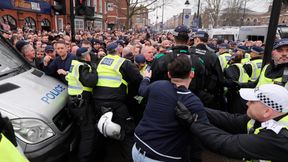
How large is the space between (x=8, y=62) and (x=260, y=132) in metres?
3.39

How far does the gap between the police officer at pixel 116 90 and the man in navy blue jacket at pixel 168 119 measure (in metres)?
1.31

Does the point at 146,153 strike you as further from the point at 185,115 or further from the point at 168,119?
the point at 185,115

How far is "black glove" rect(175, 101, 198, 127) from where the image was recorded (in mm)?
1834

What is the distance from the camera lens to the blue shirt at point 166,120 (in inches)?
79.9

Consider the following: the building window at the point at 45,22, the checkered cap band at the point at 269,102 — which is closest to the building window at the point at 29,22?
the building window at the point at 45,22

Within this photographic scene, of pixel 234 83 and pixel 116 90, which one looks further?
pixel 234 83

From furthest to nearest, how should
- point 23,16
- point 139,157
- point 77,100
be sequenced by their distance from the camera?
point 23,16 → point 77,100 → point 139,157

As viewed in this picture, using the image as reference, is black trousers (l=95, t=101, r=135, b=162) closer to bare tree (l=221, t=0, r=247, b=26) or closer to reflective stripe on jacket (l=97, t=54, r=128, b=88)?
reflective stripe on jacket (l=97, t=54, r=128, b=88)

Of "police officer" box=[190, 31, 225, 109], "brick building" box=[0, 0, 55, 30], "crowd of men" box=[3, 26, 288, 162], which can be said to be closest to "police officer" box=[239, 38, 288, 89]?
"crowd of men" box=[3, 26, 288, 162]

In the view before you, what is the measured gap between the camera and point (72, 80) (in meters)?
3.54

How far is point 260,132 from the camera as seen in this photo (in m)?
1.62

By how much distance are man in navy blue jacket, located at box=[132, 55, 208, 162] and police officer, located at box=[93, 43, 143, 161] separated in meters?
1.31

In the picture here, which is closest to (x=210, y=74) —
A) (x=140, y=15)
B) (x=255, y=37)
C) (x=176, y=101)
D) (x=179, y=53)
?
(x=179, y=53)

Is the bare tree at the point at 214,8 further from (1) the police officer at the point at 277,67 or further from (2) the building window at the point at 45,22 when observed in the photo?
(1) the police officer at the point at 277,67
